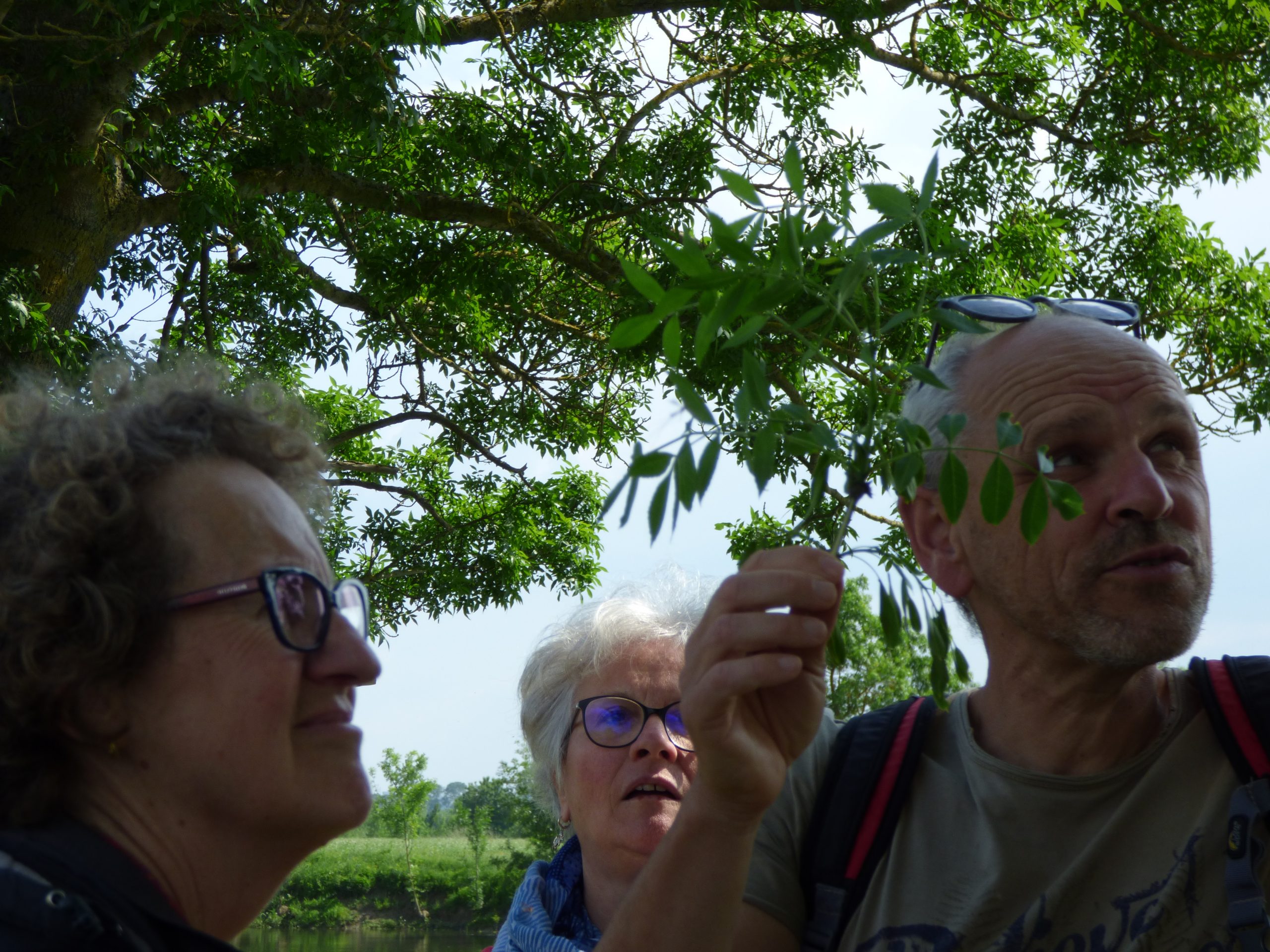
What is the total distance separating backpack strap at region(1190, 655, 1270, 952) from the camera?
5.08 ft

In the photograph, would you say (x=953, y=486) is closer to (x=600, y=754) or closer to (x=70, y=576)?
(x=70, y=576)

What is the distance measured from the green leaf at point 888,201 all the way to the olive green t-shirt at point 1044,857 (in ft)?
3.40

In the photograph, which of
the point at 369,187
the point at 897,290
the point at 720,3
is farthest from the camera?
the point at 369,187

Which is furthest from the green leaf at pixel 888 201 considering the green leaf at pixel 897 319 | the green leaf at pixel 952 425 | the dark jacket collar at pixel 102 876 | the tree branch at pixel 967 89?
the tree branch at pixel 967 89

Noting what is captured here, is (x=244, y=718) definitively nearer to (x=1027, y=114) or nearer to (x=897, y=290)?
(x=897, y=290)

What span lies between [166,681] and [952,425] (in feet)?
3.56

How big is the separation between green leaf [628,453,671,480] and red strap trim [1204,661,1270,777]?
3.54ft

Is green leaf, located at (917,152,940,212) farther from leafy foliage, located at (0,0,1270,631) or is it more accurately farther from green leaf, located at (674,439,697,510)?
leafy foliage, located at (0,0,1270,631)

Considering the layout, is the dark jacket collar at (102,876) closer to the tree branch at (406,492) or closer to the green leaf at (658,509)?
the green leaf at (658,509)

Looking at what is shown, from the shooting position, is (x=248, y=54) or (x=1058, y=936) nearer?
(x=1058, y=936)

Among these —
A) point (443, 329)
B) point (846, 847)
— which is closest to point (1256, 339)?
point (443, 329)

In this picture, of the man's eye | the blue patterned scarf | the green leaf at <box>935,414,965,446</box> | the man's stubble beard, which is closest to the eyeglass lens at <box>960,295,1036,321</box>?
the man's eye

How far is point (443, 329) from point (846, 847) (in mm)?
8041

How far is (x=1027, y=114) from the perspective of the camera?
348 inches
